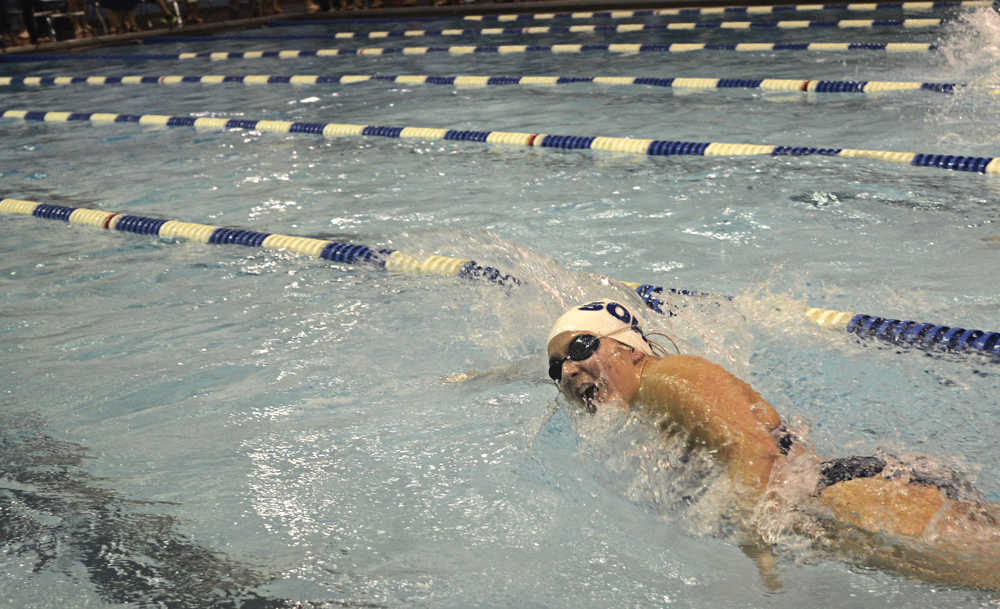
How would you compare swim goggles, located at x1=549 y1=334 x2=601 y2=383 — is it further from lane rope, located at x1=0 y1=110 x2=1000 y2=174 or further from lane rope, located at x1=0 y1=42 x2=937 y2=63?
lane rope, located at x1=0 y1=42 x2=937 y2=63

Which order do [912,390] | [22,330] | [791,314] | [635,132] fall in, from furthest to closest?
1. [635,132]
2. [22,330]
3. [791,314]
4. [912,390]

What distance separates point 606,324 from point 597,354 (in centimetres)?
11

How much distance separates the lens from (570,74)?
984cm

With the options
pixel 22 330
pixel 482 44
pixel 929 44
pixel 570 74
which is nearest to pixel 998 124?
pixel 929 44

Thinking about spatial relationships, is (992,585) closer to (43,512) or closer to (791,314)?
(791,314)

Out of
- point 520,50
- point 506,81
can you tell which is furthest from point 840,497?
point 520,50

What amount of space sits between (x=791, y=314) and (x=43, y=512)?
2.57 meters

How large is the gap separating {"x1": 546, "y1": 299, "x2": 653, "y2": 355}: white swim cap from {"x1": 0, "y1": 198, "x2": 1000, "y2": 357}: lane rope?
4.35 feet

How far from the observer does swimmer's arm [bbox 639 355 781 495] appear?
2143 millimetres

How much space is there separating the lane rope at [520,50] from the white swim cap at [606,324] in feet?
26.3

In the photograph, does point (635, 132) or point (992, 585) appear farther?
point (635, 132)

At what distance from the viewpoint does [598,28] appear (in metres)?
13.1

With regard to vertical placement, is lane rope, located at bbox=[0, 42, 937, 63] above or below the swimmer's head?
below

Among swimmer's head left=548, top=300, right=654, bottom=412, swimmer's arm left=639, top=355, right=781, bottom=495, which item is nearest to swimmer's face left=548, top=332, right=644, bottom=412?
swimmer's head left=548, top=300, right=654, bottom=412
